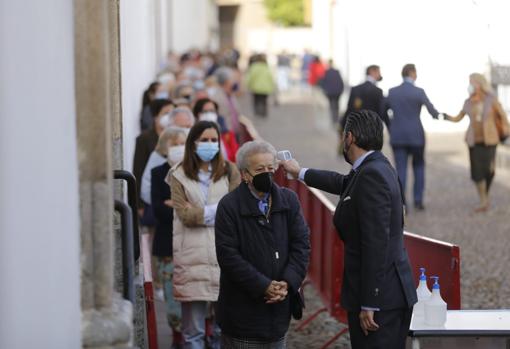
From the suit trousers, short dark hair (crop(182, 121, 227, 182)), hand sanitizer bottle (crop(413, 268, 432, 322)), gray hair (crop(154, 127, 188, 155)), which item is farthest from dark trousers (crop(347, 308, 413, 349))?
the suit trousers

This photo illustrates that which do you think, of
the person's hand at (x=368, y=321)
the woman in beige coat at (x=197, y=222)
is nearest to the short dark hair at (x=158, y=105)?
the woman in beige coat at (x=197, y=222)

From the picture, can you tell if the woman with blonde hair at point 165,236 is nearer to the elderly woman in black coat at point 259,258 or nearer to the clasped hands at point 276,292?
the elderly woman in black coat at point 259,258

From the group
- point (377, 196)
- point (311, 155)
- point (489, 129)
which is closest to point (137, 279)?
point (377, 196)

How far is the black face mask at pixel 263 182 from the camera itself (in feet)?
20.8

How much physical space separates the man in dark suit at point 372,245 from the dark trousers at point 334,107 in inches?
969

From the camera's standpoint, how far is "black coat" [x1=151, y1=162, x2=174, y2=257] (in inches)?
355

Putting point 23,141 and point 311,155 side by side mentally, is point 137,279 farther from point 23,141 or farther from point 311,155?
point 311,155

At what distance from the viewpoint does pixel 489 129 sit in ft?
52.3

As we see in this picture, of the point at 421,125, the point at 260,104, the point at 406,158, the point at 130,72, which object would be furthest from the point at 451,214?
the point at 260,104

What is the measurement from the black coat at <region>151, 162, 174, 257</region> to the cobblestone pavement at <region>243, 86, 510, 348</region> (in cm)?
124

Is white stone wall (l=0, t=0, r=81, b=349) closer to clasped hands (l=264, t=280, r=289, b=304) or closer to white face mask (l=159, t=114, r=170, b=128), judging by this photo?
clasped hands (l=264, t=280, r=289, b=304)

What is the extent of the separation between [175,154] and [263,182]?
3.10m

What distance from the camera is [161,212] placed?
900cm

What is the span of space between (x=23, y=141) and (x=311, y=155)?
20227 millimetres
